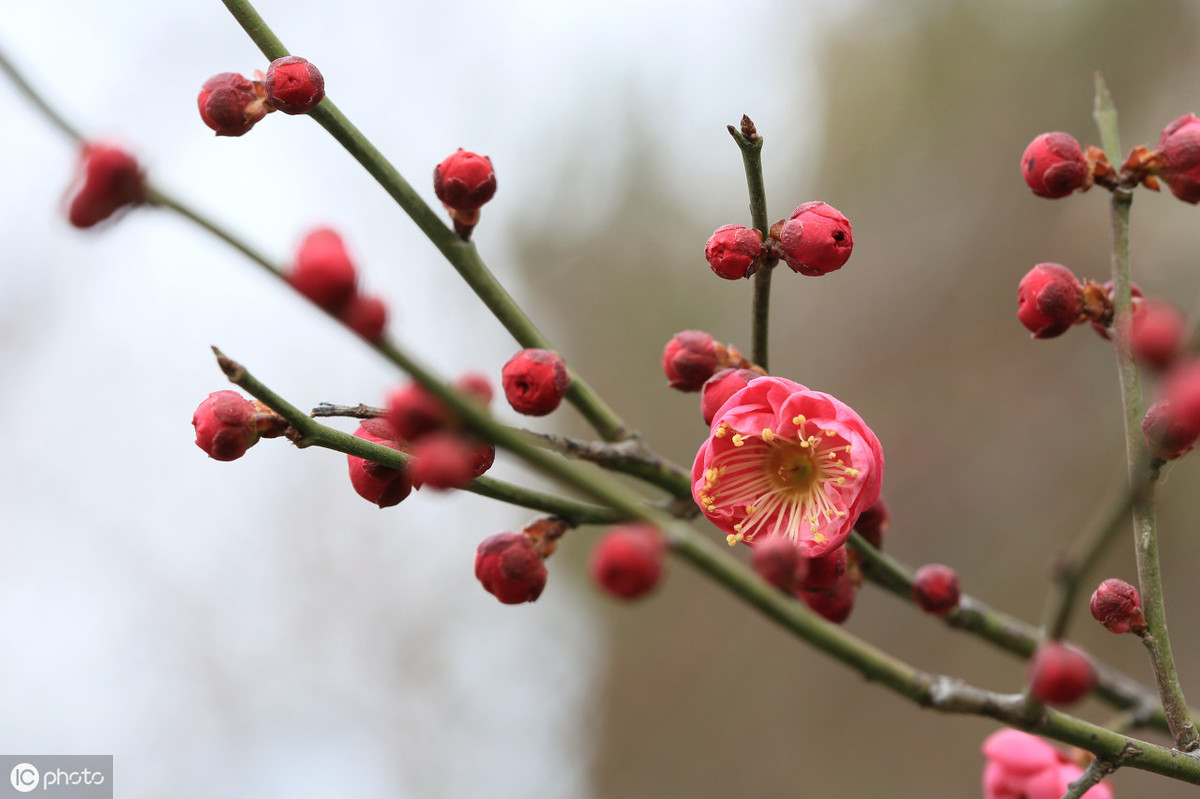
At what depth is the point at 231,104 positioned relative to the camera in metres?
0.70

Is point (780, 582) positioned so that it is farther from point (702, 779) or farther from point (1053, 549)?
point (702, 779)

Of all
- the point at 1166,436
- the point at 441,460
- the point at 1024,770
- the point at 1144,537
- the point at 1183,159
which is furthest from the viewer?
Answer: the point at 1024,770

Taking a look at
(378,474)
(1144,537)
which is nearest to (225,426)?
(378,474)

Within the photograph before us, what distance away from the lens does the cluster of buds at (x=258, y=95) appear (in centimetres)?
68

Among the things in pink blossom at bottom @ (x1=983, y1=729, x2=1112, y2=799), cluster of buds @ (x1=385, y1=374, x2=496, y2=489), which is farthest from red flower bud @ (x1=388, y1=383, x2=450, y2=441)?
pink blossom at bottom @ (x1=983, y1=729, x2=1112, y2=799)

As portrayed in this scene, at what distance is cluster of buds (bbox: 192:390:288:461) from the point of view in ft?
2.16

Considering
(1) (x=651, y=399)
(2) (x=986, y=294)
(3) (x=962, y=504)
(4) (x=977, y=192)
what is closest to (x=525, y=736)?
(1) (x=651, y=399)

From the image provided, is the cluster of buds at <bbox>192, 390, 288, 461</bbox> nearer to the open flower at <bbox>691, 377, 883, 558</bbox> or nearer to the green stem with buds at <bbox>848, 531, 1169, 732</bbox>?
the open flower at <bbox>691, 377, 883, 558</bbox>

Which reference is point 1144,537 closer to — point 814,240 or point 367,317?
point 814,240

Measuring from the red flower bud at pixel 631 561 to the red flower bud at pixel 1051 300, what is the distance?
537mm

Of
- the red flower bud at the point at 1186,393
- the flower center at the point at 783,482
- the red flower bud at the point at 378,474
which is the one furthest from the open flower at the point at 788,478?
the red flower bud at the point at 1186,393

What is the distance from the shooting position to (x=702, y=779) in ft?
12.8

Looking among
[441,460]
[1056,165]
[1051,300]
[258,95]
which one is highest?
[258,95]

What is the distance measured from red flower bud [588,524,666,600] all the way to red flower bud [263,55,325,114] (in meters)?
0.49
